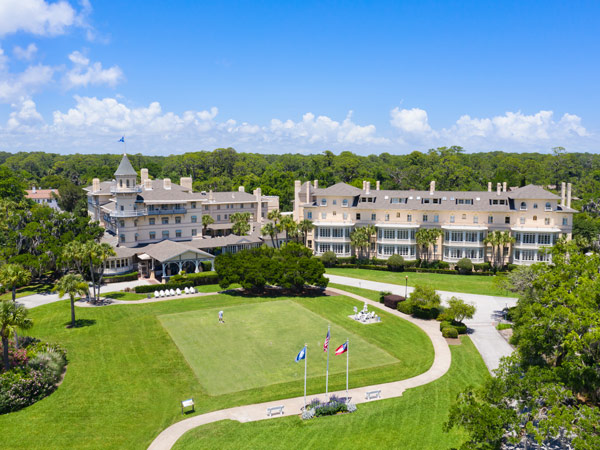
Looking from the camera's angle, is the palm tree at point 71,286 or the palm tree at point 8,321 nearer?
the palm tree at point 8,321

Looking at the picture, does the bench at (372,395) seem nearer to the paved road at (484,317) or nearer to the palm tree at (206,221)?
the paved road at (484,317)

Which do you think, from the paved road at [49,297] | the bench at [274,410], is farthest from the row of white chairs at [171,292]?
the bench at [274,410]

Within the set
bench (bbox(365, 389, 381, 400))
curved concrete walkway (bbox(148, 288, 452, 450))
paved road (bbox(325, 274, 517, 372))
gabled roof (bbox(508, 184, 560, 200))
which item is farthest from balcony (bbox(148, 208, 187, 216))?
gabled roof (bbox(508, 184, 560, 200))

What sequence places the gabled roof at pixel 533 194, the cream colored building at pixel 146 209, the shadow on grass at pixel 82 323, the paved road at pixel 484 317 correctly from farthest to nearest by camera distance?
the gabled roof at pixel 533 194 < the cream colored building at pixel 146 209 < the shadow on grass at pixel 82 323 < the paved road at pixel 484 317

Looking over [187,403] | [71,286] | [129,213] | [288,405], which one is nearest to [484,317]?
[288,405]

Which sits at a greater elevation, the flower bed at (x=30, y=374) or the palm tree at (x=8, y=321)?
the palm tree at (x=8, y=321)

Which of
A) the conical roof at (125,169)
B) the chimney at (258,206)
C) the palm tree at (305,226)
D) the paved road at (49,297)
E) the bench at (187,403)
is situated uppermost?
the conical roof at (125,169)
